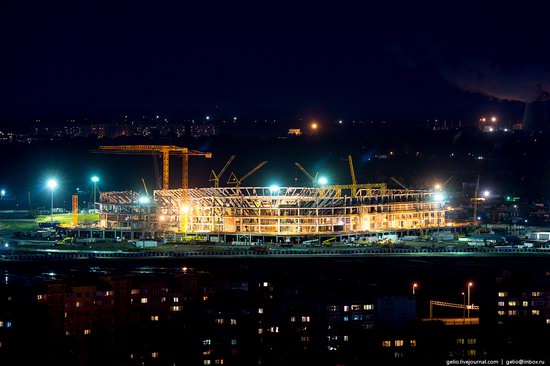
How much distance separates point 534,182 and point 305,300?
3287cm

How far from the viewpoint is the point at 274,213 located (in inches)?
1309

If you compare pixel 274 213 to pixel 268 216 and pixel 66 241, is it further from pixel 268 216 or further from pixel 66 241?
pixel 66 241

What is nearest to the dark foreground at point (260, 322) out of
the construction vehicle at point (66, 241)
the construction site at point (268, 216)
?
the construction vehicle at point (66, 241)

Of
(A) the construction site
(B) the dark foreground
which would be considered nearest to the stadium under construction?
(A) the construction site

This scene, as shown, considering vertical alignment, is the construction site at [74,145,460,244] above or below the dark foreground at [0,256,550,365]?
above

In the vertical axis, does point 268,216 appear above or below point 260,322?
above

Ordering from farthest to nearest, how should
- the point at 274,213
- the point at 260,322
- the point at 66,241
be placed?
1. the point at 274,213
2. the point at 66,241
3. the point at 260,322

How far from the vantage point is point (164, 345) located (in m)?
16.2

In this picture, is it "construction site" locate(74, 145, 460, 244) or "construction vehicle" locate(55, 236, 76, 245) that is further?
"construction site" locate(74, 145, 460, 244)

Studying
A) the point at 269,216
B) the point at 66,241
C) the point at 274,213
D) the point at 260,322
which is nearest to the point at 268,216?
the point at 269,216

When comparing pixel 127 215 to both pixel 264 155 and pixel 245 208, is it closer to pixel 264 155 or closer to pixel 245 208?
pixel 245 208

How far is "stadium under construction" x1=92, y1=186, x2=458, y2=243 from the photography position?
32.8m

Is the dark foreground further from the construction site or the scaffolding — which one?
the scaffolding

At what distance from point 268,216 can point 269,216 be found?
1.0 inches
